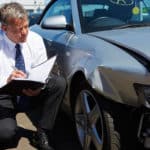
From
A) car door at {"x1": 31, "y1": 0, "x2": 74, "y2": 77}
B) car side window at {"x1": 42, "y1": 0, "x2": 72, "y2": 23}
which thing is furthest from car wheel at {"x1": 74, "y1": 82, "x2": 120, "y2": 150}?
car side window at {"x1": 42, "y1": 0, "x2": 72, "y2": 23}

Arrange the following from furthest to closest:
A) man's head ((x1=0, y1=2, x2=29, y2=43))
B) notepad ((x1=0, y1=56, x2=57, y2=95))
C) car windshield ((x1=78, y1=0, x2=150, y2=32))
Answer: car windshield ((x1=78, y1=0, x2=150, y2=32)) → man's head ((x1=0, y1=2, x2=29, y2=43)) → notepad ((x1=0, y1=56, x2=57, y2=95))

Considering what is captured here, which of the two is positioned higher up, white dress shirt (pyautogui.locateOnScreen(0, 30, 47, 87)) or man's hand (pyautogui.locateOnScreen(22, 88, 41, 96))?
white dress shirt (pyautogui.locateOnScreen(0, 30, 47, 87))

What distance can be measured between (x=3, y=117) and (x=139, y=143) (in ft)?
3.79

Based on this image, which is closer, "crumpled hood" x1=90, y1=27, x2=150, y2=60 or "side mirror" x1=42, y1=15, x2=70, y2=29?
"crumpled hood" x1=90, y1=27, x2=150, y2=60

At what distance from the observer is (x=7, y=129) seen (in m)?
3.68

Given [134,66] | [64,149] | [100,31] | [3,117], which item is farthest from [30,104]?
[134,66]

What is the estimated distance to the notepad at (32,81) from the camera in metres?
3.47

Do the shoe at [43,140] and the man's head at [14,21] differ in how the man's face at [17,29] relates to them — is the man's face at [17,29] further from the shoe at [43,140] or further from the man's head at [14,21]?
the shoe at [43,140]

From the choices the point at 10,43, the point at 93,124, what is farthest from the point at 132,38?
the point at 10,43

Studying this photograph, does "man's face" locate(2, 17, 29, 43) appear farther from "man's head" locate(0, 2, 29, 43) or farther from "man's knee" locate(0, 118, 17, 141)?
"man's knee" locate(0, 118, 17, 141)

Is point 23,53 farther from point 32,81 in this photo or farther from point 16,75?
point 32,81

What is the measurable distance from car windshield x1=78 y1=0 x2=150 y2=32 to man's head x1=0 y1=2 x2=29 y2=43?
2.33ft

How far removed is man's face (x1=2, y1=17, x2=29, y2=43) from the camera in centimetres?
361

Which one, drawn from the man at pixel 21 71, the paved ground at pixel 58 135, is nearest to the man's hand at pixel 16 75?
the man at pixel 21 71
